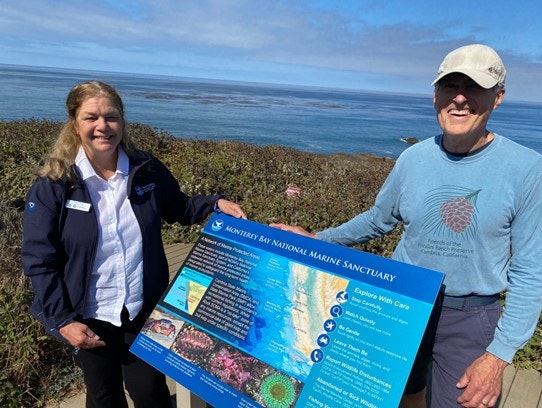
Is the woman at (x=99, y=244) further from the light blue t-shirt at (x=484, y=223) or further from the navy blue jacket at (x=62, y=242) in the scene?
the light blue t-shirt at (x=484, y=223)

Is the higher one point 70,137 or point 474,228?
point 474,228

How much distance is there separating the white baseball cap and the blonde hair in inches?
68.2

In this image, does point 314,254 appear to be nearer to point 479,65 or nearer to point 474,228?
point 474,228

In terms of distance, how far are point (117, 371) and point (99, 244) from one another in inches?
33.5

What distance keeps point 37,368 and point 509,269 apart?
3405 mm

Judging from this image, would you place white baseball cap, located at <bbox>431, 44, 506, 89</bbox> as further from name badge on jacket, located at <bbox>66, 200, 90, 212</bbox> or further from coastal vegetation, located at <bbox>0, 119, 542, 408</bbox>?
coastal vegetation, located at <bbox>0, 119, 542, 408</bbox>

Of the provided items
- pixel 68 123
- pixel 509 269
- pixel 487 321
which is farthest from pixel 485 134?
pixel 68 123

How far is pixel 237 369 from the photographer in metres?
2.03

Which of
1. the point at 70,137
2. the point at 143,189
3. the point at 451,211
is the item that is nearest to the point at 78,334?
the point at 143,189

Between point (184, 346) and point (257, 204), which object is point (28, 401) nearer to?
point (184, 346)

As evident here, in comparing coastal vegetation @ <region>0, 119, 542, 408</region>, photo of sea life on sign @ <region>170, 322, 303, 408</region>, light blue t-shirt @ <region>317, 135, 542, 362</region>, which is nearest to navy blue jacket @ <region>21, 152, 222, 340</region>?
photo of sea life on sign @ <region>170, 322, 303, 408</region>

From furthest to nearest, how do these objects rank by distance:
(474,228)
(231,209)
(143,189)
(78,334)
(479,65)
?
(231,209)
(143,189)
(78,334)
(474,228)
(479,65)

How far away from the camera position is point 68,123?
2461 mm

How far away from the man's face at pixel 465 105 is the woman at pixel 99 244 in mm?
1652
